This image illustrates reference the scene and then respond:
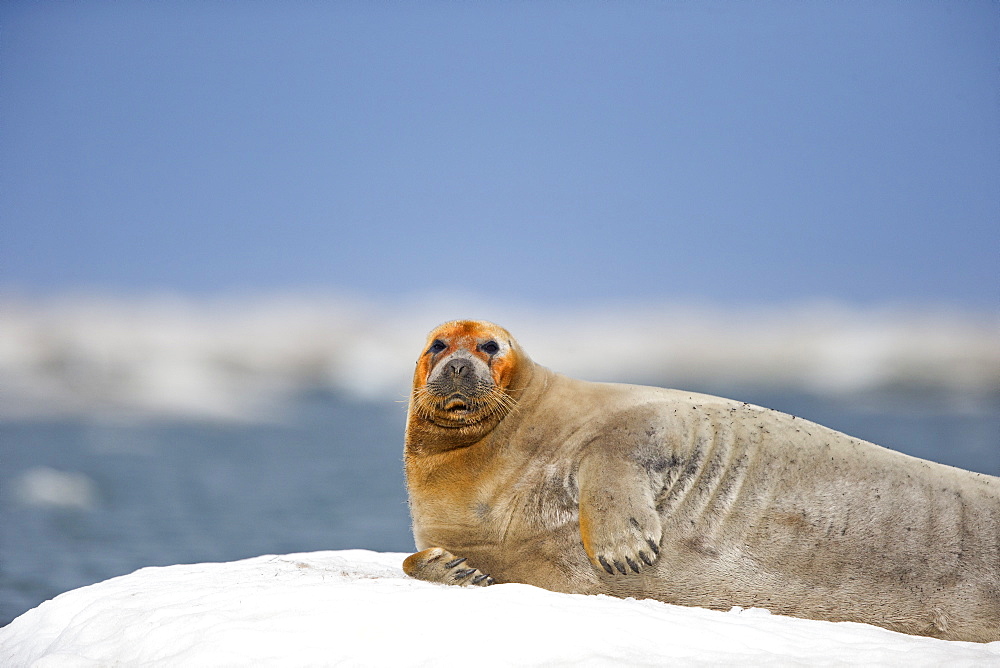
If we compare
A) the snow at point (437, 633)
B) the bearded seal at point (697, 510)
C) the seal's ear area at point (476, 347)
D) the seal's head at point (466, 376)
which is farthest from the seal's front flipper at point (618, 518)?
the seal's ear area at point (476, 347)

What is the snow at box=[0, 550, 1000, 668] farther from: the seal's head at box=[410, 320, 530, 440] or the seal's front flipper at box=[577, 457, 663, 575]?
the seal's head at box=[410, 320, 530, 440]

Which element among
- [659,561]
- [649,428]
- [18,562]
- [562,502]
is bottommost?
[659,561]

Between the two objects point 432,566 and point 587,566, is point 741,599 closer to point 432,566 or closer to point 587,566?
point 587,566

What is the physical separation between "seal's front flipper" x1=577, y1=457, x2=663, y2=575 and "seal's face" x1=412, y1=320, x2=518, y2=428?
76 cm

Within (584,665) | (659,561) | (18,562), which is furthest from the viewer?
(18,562)

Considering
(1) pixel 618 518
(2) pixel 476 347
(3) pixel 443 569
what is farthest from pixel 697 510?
(2) pixel 476 347

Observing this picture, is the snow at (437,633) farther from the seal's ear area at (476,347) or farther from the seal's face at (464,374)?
the seal's ear area at (476,347)

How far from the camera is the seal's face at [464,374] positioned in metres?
4.76

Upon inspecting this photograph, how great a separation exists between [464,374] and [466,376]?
0.02 m

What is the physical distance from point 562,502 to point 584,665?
1.33m

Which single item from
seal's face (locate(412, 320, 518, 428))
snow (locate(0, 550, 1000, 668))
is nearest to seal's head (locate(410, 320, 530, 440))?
seal's face (locate(412, 320, 518, 428))

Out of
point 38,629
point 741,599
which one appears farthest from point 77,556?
point 741,599

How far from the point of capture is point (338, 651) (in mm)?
3549

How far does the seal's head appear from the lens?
15.6 feet
